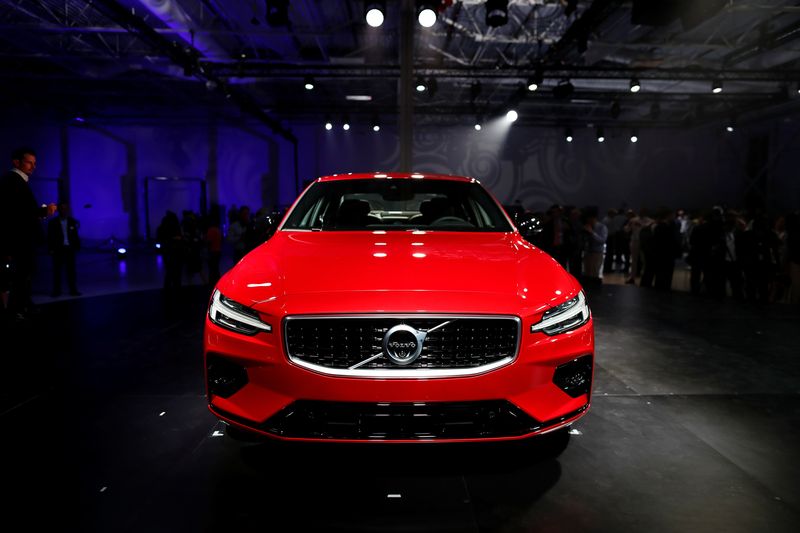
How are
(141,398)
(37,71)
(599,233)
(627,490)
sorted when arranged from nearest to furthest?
(627,490) → (141,398) → (599,233) → (37,71)

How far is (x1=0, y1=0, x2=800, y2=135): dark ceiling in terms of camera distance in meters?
8.70

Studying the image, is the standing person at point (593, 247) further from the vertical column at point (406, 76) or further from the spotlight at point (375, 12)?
the spotlight at point (375, 12)

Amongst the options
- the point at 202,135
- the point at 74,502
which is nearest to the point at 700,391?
the point at 74,502

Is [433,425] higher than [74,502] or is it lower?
higher

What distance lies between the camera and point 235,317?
2068 millimetres

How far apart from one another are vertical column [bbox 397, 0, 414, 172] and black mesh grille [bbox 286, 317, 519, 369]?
6.24 metres

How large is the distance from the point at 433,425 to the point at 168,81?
14.7 metres

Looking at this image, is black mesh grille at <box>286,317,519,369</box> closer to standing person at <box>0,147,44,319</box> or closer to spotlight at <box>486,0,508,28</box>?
standing person at <box>0,147,44,319</box>

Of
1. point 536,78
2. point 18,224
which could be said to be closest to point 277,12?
point 18,224

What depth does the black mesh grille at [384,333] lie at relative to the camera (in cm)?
192

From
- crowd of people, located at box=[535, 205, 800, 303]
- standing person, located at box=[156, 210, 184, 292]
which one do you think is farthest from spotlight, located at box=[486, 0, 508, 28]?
standing person, located at box=[156, 210, 184, 292]

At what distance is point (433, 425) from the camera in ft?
6.29

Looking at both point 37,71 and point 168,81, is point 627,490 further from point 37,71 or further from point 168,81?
point 37,71

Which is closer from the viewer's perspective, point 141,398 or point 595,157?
point 141,398
